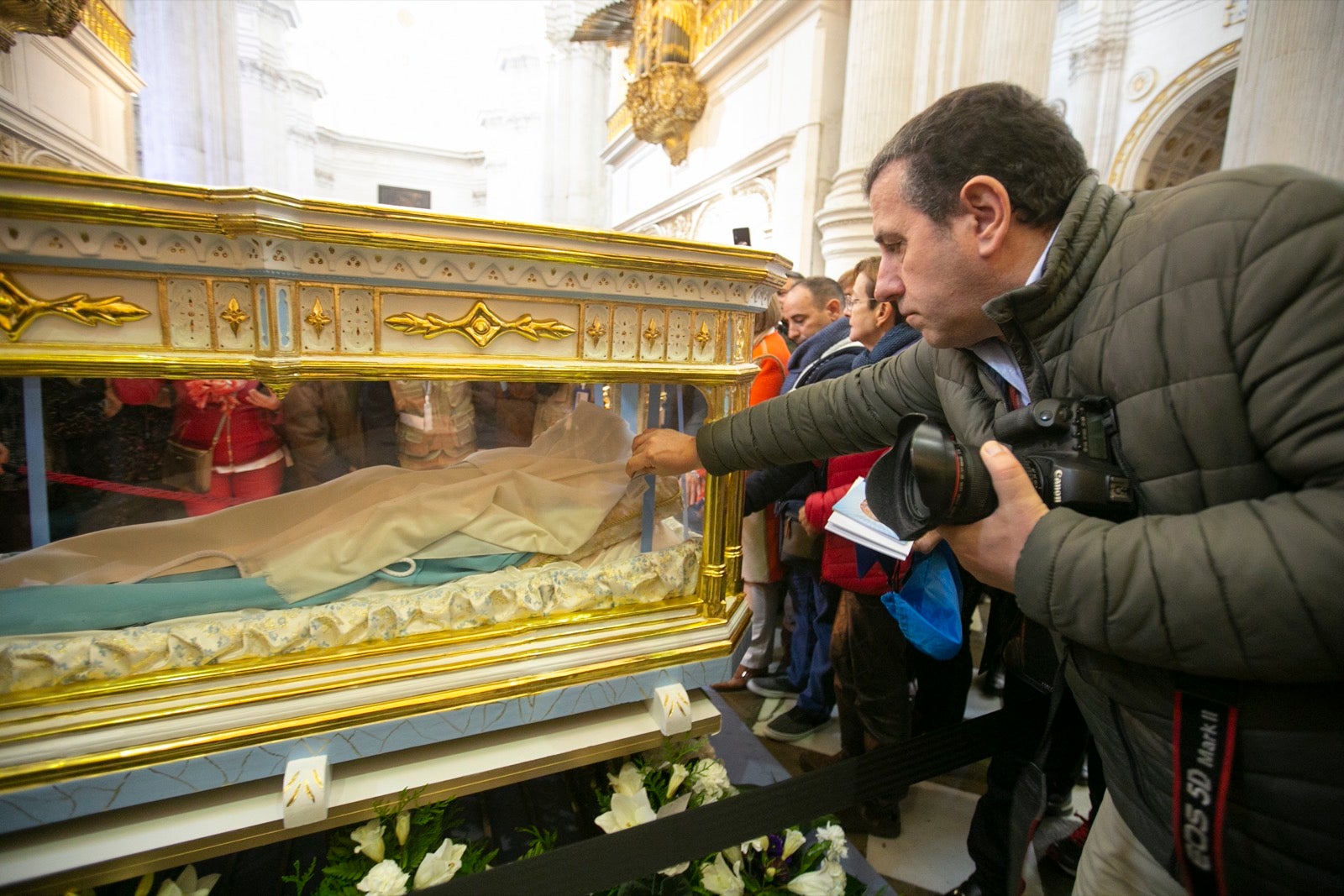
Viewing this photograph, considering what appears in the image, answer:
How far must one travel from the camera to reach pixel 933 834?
1.82 m

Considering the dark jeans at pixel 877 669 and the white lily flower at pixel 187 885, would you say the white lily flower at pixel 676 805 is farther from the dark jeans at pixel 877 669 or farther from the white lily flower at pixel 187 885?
the white lily flower at pixel 187 885

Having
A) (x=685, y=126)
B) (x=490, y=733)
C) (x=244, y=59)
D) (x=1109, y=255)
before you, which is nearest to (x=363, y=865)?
(x=490, y=733)

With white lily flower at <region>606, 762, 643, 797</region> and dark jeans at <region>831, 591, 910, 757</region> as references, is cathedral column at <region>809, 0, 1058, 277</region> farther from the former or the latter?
white lily flower at <region>606, 762, 643, 797</region>

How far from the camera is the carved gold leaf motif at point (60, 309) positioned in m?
0.92

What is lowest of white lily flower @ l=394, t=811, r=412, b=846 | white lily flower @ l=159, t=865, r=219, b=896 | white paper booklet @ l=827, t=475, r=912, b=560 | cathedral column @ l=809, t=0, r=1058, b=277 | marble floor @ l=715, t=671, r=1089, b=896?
marble floor @ l=715, t=671, r=1089, b=896

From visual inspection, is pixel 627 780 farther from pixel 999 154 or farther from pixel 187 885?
pixel 999 154

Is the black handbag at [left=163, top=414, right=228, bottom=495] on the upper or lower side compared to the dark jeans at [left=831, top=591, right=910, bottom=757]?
upper

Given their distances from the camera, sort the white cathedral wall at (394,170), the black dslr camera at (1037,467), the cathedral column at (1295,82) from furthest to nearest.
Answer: the white cathedral wall at (394,170), the cathedral column at (1295,82), the black dslr camera at (1037,467)

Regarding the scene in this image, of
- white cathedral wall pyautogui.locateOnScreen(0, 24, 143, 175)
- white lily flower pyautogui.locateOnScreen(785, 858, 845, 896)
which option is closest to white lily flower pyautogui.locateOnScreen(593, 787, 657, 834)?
white lily flower pyautogui.locateOnScreen(785, 858, 845, 896)

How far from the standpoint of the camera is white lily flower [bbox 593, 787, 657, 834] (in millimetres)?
1302

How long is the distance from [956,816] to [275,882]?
6.01ft

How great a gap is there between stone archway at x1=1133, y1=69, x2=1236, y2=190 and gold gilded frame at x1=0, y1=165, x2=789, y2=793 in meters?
8.02

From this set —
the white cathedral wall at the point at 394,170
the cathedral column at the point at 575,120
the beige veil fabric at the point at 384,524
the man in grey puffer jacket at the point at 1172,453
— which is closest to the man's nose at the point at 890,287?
the man in grey puffer jacket at the point at 1172,453

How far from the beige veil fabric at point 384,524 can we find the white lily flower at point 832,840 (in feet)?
2.83
